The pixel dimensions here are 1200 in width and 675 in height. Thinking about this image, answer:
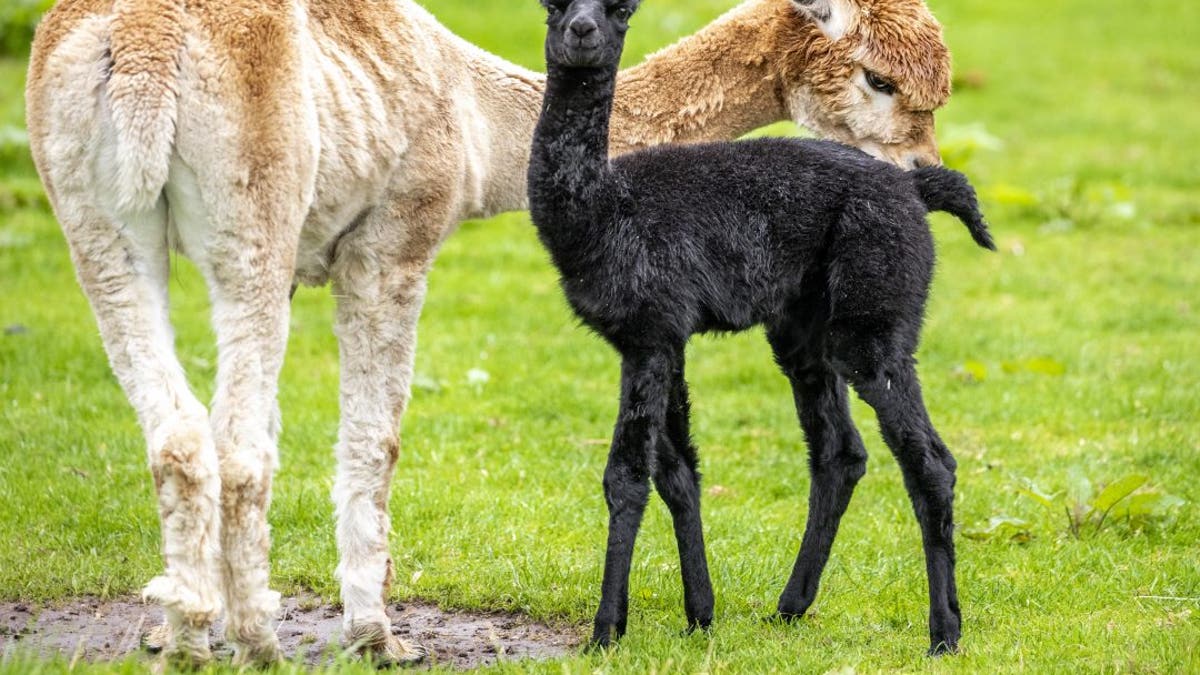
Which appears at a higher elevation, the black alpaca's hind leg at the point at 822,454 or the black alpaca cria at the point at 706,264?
the black alpaca cria at the point at 706,264

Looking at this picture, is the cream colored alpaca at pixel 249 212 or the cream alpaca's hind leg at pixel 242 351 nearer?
the cream colored alpaca at pixel 249 212

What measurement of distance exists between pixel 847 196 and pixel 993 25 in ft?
56.6

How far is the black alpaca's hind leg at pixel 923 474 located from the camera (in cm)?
513

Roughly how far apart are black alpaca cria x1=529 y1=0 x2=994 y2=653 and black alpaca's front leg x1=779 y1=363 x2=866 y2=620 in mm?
327

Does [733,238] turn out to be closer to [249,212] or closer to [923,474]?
[923,474]

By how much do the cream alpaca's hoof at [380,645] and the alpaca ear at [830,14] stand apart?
301 cm

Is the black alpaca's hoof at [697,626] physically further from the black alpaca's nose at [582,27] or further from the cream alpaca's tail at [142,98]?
the cream alpaca's tail at [142,98]

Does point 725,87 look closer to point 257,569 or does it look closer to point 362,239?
point 362,239

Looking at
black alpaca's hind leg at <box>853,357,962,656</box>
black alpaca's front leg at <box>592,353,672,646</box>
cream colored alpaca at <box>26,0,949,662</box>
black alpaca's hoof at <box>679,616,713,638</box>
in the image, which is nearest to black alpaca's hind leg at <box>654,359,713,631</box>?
black alpaca's hoof at <box>679,616,713,638</box>

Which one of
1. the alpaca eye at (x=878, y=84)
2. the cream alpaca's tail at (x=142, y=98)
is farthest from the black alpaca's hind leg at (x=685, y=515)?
the cream alpaca's tail at (x=142, y=98)

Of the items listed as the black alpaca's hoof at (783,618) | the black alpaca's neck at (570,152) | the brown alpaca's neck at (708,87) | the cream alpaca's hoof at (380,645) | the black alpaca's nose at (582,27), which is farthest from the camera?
the brown alpaca's neck at (708,87)

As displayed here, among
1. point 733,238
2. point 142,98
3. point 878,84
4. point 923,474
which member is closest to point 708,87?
point 878,84

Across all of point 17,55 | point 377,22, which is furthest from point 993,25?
point 377,22

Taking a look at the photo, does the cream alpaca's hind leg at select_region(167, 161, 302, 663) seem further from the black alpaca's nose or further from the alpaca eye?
the alpaca eye
